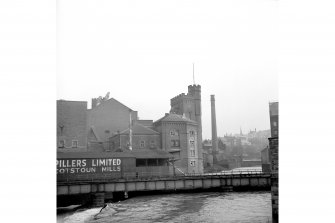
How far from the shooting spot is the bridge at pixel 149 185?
1753 centimetres

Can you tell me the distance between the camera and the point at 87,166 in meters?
19.4

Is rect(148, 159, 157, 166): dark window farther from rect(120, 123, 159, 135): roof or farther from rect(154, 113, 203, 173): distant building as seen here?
rect(154, 113, 203, 173): distant building

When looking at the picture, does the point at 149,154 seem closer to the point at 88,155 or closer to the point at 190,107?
the point at 88,155

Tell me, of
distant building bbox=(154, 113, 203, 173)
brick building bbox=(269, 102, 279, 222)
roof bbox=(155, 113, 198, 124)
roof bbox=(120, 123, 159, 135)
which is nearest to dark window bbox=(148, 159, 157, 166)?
roof bbox=(120, 123, 159, 135)

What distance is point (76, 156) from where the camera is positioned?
19250 millimetres

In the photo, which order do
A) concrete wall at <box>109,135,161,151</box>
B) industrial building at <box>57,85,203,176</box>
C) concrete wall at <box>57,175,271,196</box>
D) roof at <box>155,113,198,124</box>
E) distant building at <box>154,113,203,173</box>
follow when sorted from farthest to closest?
roof at <box>155,113,198,124</box>
distant building at <box>154,113,203,173</box>
concrete wall at <box>109,135,161,151</box>
industrial building at <box>57,85,203,176</box>
concrete wall at <box>57,175,271,196</box>

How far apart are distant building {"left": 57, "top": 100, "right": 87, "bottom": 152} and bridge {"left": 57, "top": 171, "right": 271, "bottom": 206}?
5.22 meters

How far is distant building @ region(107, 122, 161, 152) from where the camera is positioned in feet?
84.2

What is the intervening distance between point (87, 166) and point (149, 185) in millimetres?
3864

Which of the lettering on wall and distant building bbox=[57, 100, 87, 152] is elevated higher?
distant building bbox=[57, 100, 87, 152]

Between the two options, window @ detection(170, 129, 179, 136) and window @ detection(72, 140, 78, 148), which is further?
window @ detection(170, 129, 179, 136)

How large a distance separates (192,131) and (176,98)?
341 cm
